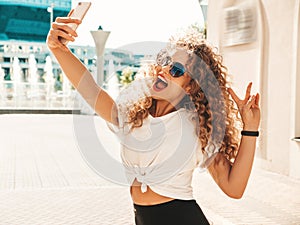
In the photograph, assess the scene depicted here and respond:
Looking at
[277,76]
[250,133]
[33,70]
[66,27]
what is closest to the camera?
[66,27]

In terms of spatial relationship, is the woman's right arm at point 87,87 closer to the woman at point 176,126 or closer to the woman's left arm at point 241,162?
the woman at point 176,126

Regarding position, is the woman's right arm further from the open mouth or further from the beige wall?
the beige wall

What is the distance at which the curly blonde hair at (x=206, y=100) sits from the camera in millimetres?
1559

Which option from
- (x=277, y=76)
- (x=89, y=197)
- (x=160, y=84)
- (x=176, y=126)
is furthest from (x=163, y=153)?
(x=277, y=76)

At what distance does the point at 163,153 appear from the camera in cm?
149

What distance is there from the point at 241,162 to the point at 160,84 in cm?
37

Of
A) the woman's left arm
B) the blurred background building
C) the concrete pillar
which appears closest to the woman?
the woman's left arm

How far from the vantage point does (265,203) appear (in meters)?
5.41

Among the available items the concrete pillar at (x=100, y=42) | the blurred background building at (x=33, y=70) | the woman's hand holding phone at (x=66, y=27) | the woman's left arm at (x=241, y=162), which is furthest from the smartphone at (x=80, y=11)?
the concrete pillar at (x=100, y=42)

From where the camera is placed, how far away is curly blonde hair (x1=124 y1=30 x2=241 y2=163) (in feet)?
5.11

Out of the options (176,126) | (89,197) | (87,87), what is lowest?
(89,197)

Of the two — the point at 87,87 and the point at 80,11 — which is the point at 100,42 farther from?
the point at 80,11

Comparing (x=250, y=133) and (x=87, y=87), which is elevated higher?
(x=87, y=87)

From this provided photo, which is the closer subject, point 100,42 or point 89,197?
point 89,197
